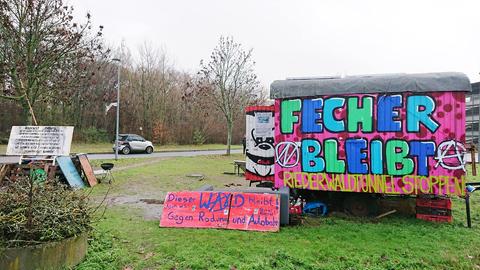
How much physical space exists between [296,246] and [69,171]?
31.0ft

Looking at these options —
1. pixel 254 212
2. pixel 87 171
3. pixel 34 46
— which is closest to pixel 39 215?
pixel 254 212

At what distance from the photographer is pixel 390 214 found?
7.88 m

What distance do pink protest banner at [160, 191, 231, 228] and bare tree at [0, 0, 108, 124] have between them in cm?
1095

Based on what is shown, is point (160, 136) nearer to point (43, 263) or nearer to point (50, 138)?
point (50, 138)

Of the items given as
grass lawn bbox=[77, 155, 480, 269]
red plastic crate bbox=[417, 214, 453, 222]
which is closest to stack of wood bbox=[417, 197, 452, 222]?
red plastic crate bbox=[417, 214, 453, 222]

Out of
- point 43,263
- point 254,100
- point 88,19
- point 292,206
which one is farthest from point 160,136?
point 43,263

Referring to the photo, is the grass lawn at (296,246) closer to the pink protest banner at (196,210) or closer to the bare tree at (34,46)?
the pink protest banner at (196,210)

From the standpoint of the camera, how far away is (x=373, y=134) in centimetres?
730

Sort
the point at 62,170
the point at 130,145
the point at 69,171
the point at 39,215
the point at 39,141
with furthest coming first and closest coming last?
the point at 130,145 → the point at 39,141 → the point at 69,171 → the point at 62,170 → the point at 39,215

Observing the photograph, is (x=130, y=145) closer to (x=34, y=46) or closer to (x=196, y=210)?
(x=34, y=46)

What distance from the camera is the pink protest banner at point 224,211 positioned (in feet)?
21.6

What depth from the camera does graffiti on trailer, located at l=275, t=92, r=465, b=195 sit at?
6879 millimetres

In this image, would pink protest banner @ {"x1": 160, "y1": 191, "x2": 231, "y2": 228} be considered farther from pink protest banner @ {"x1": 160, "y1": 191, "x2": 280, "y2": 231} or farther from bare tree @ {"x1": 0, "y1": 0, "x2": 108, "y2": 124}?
bare tree @ {"x1": 0, "y1": 0, "x2": 108, "y2": 124}

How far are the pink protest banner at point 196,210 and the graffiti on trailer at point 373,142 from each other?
1828mm
